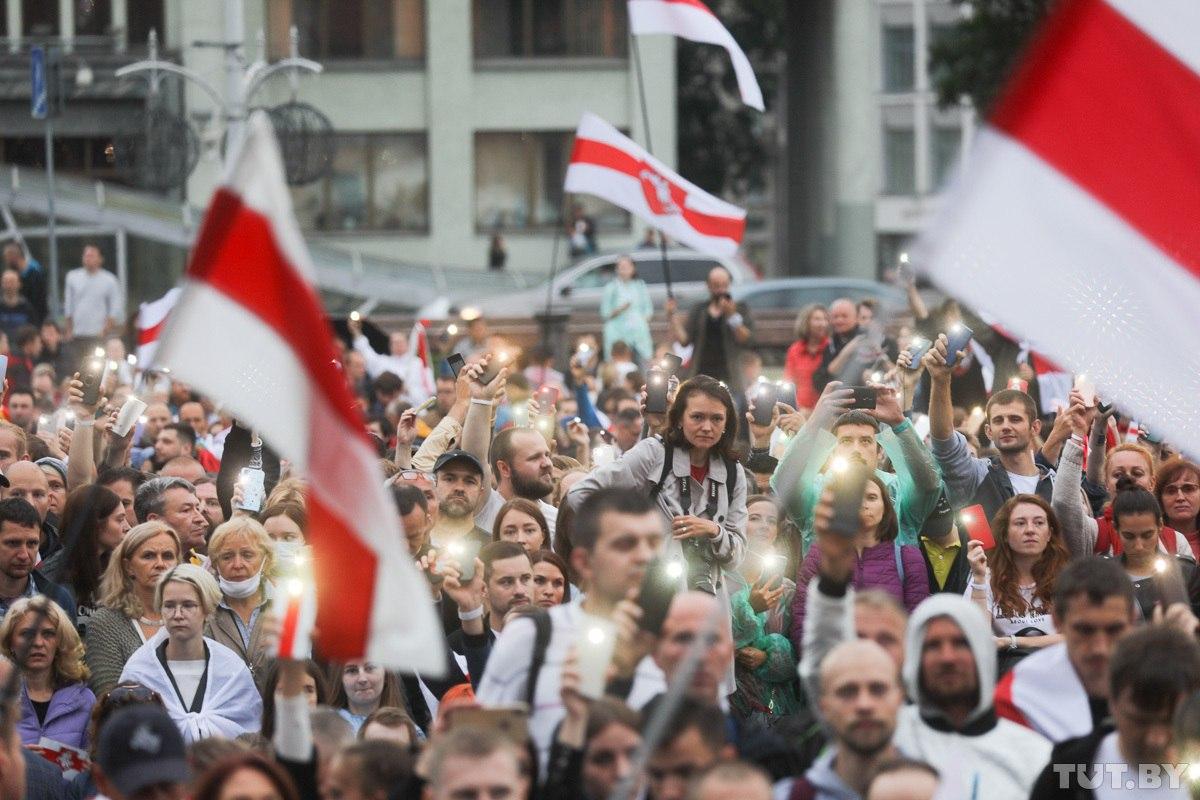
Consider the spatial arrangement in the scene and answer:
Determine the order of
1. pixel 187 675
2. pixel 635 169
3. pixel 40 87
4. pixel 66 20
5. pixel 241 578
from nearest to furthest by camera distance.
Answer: pixel 187 675, pixel 241 578, pixel 635 169, pixel 40 87, pixel 66 20

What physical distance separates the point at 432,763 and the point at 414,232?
115 ft

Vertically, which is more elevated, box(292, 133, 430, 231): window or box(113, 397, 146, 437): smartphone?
box(292, 133, 430, 231): window

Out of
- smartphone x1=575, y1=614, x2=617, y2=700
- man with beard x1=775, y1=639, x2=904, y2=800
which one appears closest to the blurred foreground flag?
man with beard x1=775, y1=639, x2=904, y2=800

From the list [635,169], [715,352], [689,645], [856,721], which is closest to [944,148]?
[715,352]

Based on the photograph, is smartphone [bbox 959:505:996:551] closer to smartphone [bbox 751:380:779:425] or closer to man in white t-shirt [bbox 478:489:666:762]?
smartphone [bbox 751:380:779:425]

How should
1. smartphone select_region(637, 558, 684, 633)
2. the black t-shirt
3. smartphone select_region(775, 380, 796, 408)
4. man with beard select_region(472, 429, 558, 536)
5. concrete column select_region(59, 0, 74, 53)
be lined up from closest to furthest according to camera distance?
smartphone select_region(637, 558, 684, 633) < man with beard select_region(472, 429, 558, 536) < smartphone select_region(775, 380, 796, 408) < the black t-shirt < concrete column select_region(59, 0, 74, 53)

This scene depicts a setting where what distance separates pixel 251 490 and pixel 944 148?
4366 cm

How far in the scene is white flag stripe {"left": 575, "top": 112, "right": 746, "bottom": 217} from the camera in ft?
42.7

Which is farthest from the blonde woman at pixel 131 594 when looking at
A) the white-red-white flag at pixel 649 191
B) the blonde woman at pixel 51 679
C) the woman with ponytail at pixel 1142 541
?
the white-red-white flag at pixel 649 191

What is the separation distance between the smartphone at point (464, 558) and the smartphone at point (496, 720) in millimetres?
1895

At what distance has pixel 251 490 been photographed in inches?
396

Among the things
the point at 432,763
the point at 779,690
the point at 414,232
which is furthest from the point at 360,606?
the point at 414,232

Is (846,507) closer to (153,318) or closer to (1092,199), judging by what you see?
(1092,199)

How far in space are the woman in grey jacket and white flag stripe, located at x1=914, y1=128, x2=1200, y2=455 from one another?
262 centimetres
